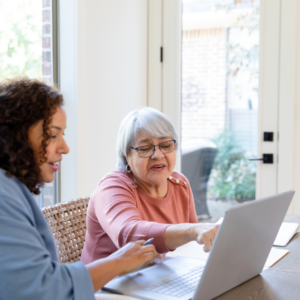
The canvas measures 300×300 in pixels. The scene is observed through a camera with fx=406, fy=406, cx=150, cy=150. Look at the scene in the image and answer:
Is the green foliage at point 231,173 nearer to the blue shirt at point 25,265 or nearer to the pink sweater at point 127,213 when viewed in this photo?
the pink sweater at point 127,213

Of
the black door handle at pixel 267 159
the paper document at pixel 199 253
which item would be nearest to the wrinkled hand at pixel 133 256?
the paper document at pixel 199 253

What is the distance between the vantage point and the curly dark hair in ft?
2.78

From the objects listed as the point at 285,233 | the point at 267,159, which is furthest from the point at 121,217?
the point at 267,159

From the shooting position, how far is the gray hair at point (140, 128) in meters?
1.53

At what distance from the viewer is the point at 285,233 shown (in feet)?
5.23

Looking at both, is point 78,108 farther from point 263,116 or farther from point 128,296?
point 128,296

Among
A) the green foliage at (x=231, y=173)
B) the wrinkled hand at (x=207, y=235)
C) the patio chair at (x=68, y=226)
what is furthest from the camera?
the green foliage at (x=231, y=173)

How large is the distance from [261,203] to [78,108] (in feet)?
5.21

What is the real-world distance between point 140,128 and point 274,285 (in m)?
0.74

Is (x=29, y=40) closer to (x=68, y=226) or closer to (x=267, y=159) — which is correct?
(x=68, y=226)

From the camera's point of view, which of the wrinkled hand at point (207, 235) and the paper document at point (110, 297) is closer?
the paper document at point (110, 297)

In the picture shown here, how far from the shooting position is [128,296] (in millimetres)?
923

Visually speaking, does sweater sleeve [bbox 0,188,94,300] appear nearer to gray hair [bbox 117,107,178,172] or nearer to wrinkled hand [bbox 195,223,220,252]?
wrinkled hand [bbox 195,223,220,252]

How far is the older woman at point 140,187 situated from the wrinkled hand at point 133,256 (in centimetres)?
27
